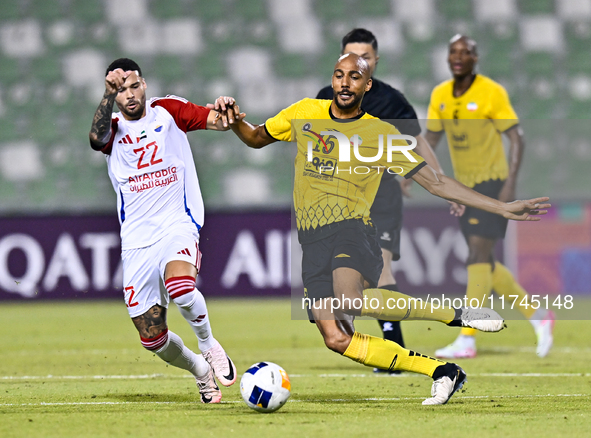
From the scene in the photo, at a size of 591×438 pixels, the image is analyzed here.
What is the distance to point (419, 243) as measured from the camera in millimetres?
12203

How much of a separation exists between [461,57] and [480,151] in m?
0.85

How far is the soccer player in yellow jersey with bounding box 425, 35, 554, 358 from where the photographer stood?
25.3 ft

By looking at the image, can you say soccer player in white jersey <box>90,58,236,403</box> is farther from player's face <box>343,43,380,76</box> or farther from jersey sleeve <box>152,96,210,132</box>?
player's face <box>343,43,380,76</box>

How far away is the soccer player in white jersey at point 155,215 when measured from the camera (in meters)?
5.05

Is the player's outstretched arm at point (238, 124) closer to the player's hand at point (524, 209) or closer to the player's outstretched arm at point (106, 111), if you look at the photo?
the player's outstretched arm at point (106, 111)

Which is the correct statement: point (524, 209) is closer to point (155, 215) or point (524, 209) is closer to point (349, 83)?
point (349, 83)

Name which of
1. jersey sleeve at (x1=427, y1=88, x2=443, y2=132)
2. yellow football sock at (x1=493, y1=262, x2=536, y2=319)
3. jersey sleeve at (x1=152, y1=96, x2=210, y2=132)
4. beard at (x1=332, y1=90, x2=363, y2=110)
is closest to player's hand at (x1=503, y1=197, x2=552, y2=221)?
beard at (x1=332, y1=90, x2=363, y2=110)

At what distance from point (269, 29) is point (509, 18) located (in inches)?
162

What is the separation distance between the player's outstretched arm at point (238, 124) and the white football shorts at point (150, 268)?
674 millimetres

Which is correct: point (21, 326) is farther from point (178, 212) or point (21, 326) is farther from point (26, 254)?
point (178, 212)

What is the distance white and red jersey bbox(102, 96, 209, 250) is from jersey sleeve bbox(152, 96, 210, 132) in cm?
2

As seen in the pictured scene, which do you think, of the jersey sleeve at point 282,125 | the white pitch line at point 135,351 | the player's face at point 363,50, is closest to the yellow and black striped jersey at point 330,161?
the jersey sleeve at point 282,125

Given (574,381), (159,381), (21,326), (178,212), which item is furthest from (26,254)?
(574,381)

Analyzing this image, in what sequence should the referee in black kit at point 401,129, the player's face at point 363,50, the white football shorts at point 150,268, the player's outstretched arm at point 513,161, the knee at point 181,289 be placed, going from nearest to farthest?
the knee at point 181,289 < the white football shorts at point 150,268 < the referee in black kit at point 401,129 < the player's face at point 363,50 < the player's outstretched arm at point 513,161
